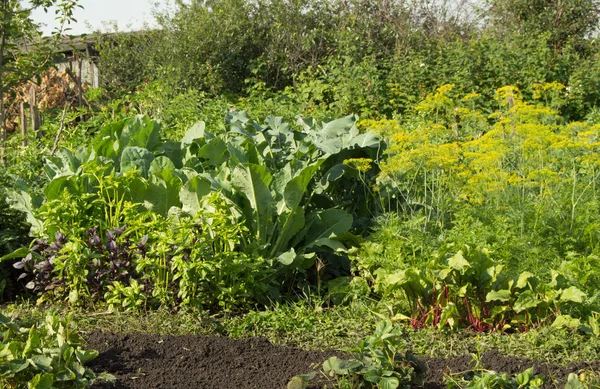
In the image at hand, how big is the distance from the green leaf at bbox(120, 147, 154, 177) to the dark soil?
1.86 m

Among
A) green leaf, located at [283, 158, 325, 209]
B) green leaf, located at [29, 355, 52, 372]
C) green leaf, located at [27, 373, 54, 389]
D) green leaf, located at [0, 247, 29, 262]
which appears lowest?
green leaf, located at [27, 373, 54, 389]

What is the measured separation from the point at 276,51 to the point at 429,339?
11208mm

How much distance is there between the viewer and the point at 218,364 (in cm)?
390

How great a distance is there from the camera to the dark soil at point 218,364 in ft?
12.0

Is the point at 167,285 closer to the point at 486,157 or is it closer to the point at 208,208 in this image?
the point at 208,208

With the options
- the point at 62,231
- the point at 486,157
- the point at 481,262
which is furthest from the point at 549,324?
the point at 62,231

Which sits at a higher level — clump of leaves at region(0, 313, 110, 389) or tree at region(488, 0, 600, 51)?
tree at region(488, 0, 600, 51)

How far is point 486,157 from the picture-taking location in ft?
18.1

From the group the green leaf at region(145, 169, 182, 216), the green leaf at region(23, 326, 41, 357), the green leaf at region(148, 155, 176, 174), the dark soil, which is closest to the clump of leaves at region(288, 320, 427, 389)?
the dark soil

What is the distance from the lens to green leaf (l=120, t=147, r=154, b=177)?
5.84m

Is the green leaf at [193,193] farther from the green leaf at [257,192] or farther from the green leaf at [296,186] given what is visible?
the green leaf at [296,186]

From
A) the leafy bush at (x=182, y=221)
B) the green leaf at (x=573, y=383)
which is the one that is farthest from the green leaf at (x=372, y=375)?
the leafy bush at (x=182, y=221)

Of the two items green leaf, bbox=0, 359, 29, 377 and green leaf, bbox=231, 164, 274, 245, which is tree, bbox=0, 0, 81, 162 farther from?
green leaf, bbox=0, 359, 29, 377

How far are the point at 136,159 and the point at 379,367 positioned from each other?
10.4 ft
